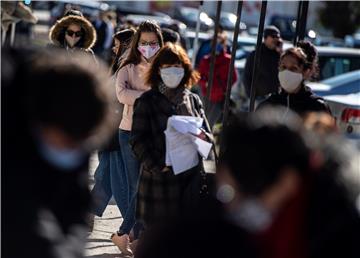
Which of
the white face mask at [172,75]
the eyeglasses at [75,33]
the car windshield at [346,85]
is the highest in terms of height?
the white face mask at [172,75]

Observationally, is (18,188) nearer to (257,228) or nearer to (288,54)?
(257,228)

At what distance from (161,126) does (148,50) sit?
129cm

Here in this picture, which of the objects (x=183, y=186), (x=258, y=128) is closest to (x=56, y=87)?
(x=258, y=128)

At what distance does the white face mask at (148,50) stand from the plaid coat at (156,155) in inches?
43.3

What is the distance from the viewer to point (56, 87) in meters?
3.05

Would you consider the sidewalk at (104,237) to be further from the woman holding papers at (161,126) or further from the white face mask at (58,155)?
the white face mask at (58,155)

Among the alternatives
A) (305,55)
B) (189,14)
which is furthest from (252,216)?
(189,14)

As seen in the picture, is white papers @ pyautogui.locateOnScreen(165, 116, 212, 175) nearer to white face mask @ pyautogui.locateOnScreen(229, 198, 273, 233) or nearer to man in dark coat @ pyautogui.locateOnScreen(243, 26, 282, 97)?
white face mask @ pyautogui.locateOnScreen(229, 198, 273, 233)

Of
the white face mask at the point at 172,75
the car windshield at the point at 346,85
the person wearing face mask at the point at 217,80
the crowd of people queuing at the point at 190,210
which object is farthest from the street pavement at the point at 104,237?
the car windshield at the point at 346,85

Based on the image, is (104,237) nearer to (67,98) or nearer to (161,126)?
(161,126)

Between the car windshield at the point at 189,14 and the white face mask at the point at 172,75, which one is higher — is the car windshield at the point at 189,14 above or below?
below

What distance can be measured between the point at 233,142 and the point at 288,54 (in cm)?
323

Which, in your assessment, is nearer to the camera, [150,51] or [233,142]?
[233,142]

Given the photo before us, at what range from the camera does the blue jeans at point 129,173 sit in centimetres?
711
